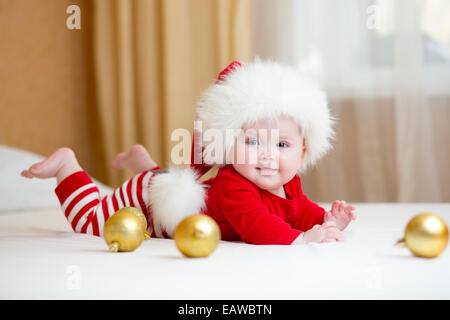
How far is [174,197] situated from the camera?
41.4 inches

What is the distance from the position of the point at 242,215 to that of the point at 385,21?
1689 mm

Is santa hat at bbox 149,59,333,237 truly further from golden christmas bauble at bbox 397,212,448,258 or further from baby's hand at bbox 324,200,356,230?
golden christmas bauble at bbox 397,212,448,258

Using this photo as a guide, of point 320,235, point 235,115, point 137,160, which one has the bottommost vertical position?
point 320,235

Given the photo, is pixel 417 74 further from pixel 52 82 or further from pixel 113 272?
pixel 113 272

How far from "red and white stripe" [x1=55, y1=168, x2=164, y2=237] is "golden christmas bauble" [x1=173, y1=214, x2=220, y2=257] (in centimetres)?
35

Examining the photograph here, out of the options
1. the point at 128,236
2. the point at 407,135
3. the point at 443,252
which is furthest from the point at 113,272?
the point at 407,135

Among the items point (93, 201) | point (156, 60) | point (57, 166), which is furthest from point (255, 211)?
point (156, 60)

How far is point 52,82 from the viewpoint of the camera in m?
2.48

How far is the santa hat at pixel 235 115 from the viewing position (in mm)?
1026

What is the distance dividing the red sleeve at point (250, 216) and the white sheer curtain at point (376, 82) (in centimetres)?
143

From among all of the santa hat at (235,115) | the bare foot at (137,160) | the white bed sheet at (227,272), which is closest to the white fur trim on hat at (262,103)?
the santa hat at (235,115)

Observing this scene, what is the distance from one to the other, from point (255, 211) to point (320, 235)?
0.13 metres

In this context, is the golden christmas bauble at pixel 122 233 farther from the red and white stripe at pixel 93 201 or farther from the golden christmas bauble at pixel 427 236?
the golden christmas bauble at pixel 427 236

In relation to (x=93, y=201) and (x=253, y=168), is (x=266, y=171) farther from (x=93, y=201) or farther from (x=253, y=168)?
(x=93, y=201)
